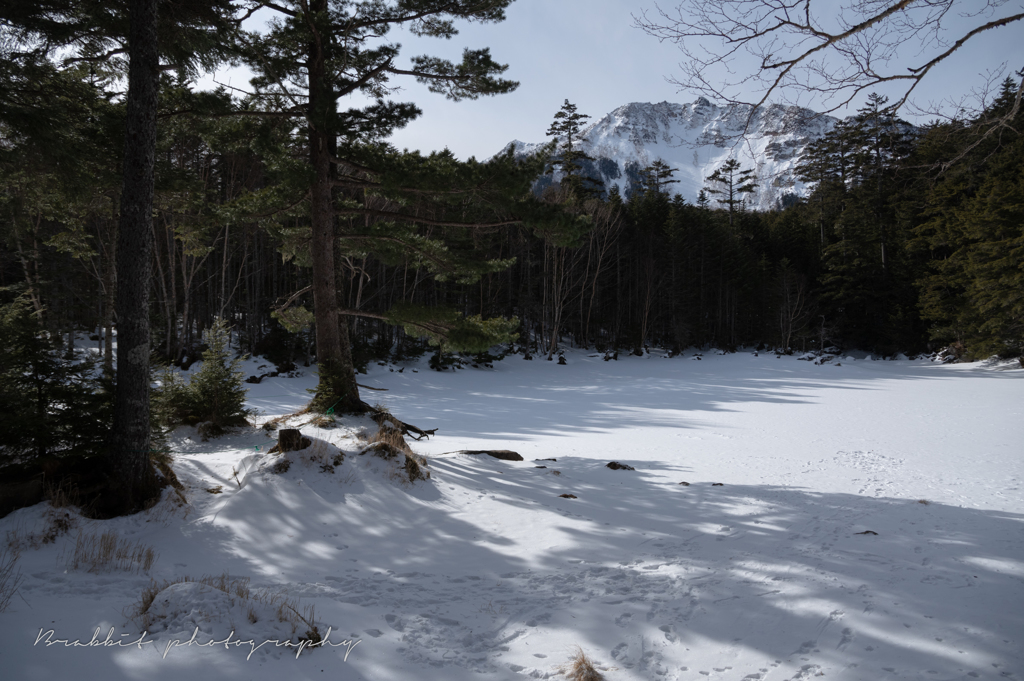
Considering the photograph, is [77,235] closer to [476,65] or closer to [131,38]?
[131,38]

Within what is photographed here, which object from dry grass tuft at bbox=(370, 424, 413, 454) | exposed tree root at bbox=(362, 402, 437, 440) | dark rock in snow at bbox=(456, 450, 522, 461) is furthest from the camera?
exposed tree root at bbox=(362, 402, 437, 440)

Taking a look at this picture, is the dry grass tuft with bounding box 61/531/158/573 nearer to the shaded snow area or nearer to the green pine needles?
the shaded snow area

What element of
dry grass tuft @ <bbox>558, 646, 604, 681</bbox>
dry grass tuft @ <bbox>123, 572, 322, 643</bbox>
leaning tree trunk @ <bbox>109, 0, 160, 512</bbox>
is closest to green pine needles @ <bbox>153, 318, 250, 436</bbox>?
leaning tree trunk @ <bbox>109, 0, 160, 512</bbox>

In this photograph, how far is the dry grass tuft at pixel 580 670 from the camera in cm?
253

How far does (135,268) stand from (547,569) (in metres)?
4.61

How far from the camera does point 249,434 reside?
7.80 metres

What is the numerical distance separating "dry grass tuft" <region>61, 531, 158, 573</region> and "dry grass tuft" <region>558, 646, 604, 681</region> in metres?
3.00

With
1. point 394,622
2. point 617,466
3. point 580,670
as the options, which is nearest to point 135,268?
point 394,622

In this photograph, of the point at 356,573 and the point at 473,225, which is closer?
the point at 356,573

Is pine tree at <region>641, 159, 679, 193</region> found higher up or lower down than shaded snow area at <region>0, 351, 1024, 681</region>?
higher up

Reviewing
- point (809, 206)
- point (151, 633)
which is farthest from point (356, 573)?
point (809, 206)

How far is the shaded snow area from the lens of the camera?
8.62 ft

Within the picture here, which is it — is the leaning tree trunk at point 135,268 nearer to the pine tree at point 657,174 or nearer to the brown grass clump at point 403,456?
the brown grass clump at point 403,456

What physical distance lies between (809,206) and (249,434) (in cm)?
5182
